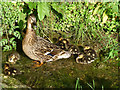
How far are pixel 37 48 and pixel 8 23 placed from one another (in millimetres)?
1265

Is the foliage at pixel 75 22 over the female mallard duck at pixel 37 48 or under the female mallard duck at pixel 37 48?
over

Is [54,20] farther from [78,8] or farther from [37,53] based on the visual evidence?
[37,53]

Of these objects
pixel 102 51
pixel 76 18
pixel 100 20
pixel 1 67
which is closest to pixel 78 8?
pixel 76 18

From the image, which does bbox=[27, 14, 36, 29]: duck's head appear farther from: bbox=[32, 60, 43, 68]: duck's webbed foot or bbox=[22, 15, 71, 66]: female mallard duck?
bbox=[32, 60, 43, 68]: duck's webbed foot

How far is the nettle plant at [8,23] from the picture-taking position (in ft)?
15.4

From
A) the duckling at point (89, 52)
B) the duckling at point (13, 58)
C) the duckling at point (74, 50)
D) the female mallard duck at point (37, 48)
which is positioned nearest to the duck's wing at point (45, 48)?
the female mallard duck at point (37, 48)

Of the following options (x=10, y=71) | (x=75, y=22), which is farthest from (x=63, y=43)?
(x=10, y=71)

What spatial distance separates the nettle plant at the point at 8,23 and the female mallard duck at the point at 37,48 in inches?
23.3

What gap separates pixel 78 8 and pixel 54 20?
654mm

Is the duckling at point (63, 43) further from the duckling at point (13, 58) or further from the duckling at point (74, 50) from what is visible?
the duckling at point (13, 58)

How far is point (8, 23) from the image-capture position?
5062mm

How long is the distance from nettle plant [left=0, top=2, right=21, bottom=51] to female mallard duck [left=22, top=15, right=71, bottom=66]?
1.94 feet

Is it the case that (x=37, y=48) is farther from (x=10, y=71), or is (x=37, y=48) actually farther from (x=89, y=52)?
(x=89, y=52)

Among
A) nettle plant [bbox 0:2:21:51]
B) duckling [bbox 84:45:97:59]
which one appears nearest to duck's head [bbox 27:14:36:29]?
nettle plant [bbox 0:2:21:51]
